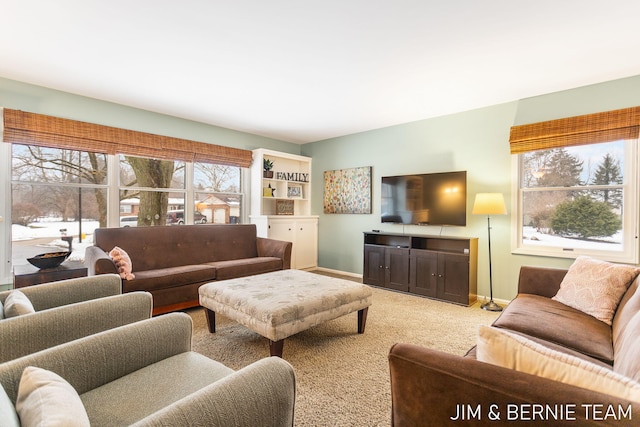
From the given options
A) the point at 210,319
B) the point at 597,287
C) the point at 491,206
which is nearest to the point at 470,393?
the point at 597,287

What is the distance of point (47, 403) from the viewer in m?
0.72

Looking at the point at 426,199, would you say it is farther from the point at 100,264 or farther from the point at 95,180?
the point at 95,180

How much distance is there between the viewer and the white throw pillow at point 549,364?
Answer: 73 centimetres

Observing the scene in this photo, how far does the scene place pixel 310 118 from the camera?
4164 millimetres

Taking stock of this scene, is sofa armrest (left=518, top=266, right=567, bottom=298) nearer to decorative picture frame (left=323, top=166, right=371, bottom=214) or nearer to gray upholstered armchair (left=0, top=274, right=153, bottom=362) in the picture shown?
decorative picture frame (left=323, top=166, right=371, bottom=214)

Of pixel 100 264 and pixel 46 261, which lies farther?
pixel 100 264

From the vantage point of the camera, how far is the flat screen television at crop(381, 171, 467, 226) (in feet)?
12.3

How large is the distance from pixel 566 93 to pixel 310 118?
2.93 meters

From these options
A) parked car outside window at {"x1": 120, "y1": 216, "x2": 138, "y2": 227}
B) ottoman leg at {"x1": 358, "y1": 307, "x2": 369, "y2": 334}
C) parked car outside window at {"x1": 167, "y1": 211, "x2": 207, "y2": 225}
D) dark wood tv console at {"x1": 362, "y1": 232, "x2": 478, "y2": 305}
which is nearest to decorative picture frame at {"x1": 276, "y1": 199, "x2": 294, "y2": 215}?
parked car outside window at {"x1": 167, "y1": 211, "x2": 207, "y2": 225}

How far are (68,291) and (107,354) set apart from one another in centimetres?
93

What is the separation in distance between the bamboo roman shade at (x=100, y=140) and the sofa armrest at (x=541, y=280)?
4.03 metres

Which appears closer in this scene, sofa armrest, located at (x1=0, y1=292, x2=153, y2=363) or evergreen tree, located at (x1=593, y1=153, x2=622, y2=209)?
sofa armrest, located at (x1=0, y1=292, x2=153, y2=363)

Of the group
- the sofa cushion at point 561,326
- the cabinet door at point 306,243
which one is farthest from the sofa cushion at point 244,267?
the sofa cushion at point 561,326

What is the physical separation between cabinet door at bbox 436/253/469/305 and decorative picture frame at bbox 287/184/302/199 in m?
2.72
